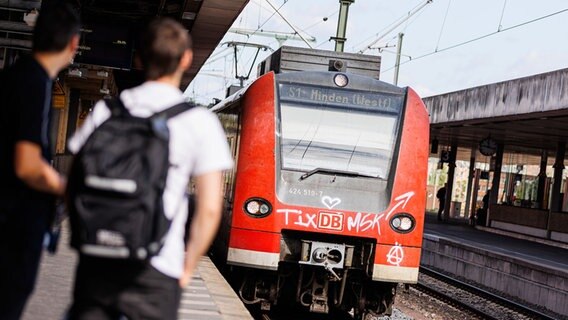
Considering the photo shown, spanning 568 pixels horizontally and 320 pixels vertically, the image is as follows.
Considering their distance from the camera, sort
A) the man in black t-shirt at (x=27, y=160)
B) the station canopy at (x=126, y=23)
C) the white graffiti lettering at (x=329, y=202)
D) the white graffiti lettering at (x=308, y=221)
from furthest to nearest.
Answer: the station canopy at (x=126, y=23), the white graffiti lettering at (x=329, y=202), the white graffiti lettering at (x=308, y=221), the man in black t-shirt at (x=27, y=160)

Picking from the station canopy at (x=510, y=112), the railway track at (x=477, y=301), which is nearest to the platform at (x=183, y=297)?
the railway track at (x=477, y=301)

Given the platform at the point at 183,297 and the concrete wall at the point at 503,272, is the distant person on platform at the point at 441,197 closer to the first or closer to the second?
the concrete wall at the point at 503,272

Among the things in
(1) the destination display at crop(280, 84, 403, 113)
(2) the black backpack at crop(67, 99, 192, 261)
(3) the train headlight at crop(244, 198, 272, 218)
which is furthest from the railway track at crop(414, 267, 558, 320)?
(2) the black backpack at crop(67, 99, 192, 261)

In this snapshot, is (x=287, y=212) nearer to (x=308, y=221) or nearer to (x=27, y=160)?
(x=308, y=221)

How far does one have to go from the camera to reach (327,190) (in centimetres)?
1075

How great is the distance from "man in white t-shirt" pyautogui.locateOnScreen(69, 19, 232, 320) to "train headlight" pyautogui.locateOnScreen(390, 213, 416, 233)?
7.27 metres

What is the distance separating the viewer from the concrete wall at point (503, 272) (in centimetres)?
1758

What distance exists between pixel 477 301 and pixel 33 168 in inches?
612

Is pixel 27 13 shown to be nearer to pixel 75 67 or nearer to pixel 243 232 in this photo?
pixel 243 232

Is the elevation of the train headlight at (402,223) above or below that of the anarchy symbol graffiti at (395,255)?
above

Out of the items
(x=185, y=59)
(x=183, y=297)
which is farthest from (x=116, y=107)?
(x=183, y=297)

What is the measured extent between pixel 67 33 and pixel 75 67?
19392 mm

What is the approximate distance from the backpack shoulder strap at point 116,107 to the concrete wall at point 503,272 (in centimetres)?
1458

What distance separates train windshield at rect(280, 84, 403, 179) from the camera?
10914 mm
